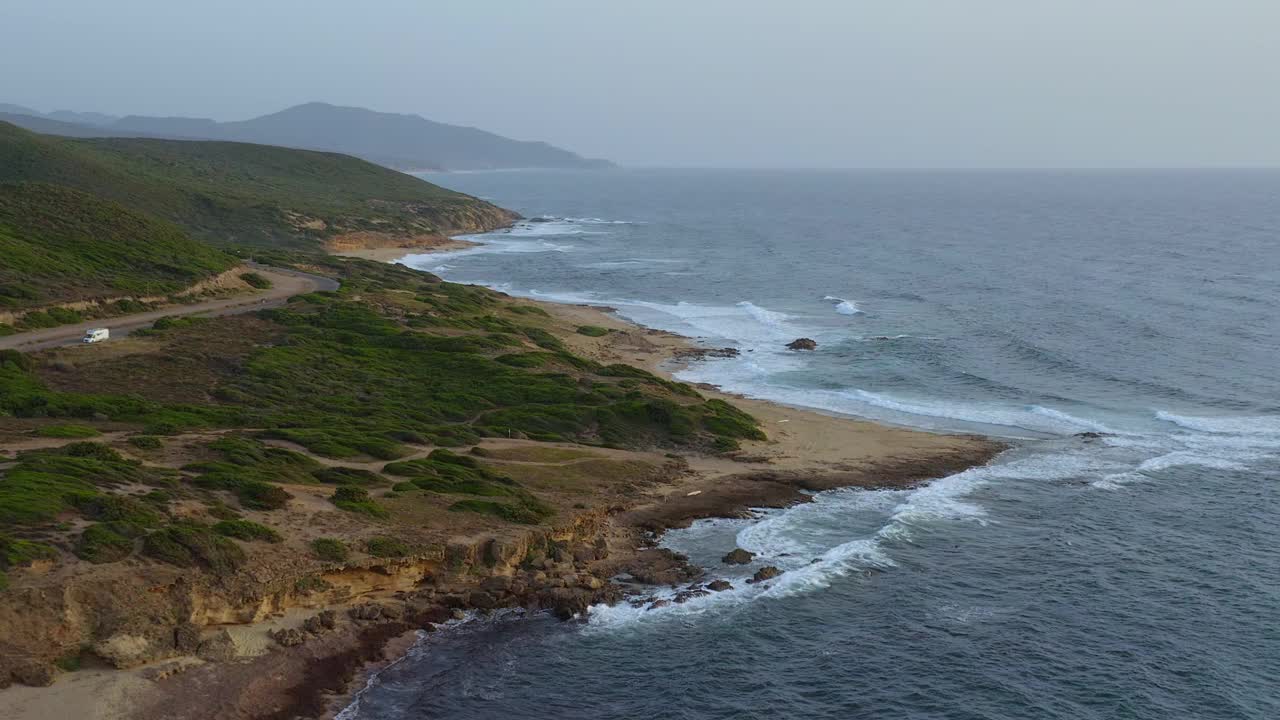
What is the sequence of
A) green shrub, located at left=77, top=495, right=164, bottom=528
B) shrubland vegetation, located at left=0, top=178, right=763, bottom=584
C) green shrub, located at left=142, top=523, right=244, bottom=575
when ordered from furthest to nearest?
shrubland vegetation, located at left=0, top=178, right=763, bottom=584 < green shrub, located at left=77, top=495, right=164, bottom=528 < green shrub, located at left=142, top=523, right=244, bottom=575

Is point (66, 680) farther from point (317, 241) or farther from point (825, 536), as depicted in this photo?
point (317, 241)

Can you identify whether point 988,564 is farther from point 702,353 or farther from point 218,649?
point 702,353

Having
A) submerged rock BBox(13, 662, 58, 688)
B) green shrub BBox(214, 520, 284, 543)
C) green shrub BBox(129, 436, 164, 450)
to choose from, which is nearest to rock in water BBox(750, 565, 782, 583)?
green shrub BBox(214, 520, 284, 543)

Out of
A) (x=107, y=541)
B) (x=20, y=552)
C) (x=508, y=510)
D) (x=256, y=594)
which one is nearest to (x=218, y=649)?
(x=256, y=594)

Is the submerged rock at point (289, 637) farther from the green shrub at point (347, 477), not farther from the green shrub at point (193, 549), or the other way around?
the green shrub at point (347, 477)

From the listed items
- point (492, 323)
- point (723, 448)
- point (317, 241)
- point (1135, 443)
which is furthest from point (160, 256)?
point (1135, 443)

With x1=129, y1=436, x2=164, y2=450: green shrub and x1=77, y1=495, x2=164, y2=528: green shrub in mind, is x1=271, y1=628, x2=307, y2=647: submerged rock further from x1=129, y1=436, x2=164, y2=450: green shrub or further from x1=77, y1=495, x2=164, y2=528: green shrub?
x1=129, y1=436, x2=164, y2=450: green shrub
